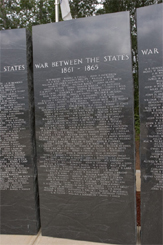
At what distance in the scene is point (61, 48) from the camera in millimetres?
2914

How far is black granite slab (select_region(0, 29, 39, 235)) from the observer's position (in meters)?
3.03

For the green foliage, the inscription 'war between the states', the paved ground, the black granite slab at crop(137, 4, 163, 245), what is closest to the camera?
the black granite slab at crop(137, 4, 163, 245)

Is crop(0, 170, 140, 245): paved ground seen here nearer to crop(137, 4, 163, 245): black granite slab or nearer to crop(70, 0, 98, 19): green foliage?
crop(137, 4, 163, 245): black granite slab

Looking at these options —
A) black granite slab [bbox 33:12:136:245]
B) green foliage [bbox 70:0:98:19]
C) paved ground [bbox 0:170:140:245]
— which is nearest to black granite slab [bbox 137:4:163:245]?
black granite slab [bbox 33:12:136:245]

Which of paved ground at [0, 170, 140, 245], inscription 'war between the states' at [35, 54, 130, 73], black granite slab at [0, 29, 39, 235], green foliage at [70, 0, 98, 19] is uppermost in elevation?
green foliage at [70, 0, 98, 19]

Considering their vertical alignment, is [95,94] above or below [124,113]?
above

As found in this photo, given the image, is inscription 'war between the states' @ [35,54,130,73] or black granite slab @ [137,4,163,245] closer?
black granite slab @ [137,4,163,245]

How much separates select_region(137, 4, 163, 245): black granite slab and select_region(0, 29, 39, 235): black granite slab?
1.74 metres

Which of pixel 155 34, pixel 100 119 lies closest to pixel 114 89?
pixel 100 119

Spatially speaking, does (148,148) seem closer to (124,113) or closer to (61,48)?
(124,113)

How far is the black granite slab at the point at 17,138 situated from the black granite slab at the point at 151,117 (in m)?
1.74

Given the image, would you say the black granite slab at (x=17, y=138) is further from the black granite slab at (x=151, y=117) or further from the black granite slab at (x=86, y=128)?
the black granite slab at (x=151, y=117)

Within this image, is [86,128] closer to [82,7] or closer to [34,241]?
[34,241]

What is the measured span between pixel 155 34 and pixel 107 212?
→ 272 cm
